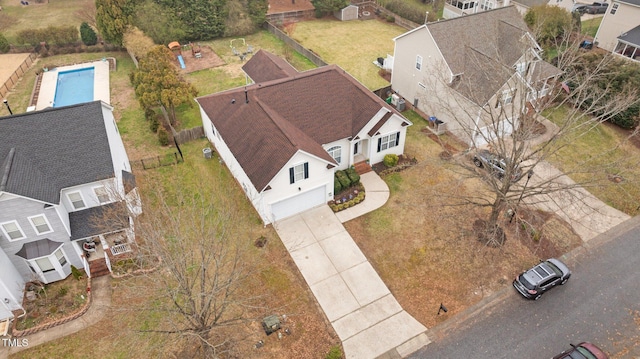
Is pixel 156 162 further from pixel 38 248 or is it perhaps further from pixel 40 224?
pixel 38 248

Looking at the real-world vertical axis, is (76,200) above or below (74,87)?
above

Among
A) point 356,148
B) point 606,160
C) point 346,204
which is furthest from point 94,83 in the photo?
point 606,160

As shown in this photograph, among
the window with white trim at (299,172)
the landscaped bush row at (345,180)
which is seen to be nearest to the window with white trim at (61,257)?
the window with white trim at (299,172)

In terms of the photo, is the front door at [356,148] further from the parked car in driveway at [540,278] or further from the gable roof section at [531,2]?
the gable roof section at [531,2]

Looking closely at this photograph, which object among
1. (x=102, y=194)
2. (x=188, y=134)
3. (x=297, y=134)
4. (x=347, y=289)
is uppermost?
(x=297, y=134)

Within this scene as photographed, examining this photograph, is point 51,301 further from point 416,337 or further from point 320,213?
point 416,337
